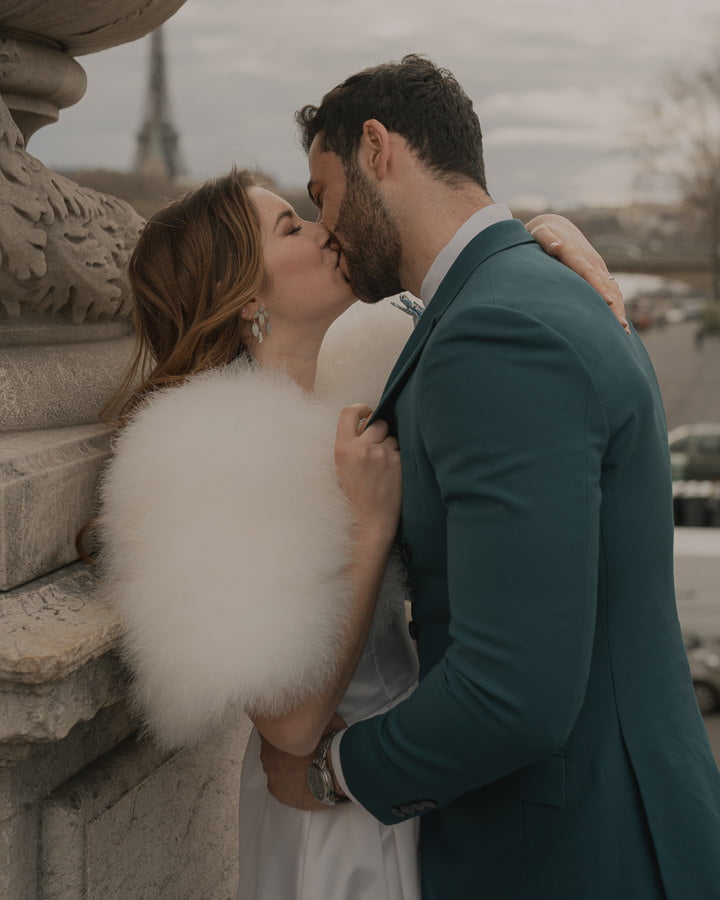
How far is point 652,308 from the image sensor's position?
15.7 metres

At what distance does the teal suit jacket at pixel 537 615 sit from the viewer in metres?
1.43

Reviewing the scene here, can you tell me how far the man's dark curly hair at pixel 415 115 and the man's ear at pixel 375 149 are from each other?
2 cm

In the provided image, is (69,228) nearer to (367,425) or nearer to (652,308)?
(367,425)

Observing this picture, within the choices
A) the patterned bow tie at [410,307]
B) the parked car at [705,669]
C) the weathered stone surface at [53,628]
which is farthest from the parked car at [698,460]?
the weathered stone surface at [53,628]

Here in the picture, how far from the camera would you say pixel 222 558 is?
1.68 meters

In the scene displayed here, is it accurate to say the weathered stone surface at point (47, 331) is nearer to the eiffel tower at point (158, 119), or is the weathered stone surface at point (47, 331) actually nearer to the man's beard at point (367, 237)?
the man's beard at point (367, 237)

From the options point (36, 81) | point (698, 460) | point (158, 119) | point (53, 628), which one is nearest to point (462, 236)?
point (36, 81)

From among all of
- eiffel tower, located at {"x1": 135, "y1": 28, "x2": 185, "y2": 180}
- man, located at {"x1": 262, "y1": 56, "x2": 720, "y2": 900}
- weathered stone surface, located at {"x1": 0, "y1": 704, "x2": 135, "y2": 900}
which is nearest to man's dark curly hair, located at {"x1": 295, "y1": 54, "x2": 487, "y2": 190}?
man, located at {"x1": 262, "y1": 56, "x2": 720, "y2": 900}

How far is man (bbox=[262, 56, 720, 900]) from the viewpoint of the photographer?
143 centimetres

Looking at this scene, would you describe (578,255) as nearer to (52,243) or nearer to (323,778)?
(52,243)

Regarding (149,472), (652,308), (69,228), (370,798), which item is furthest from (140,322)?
(652,308)

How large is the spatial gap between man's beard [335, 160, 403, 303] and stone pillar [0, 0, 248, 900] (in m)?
0.46

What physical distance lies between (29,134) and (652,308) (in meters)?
14.6

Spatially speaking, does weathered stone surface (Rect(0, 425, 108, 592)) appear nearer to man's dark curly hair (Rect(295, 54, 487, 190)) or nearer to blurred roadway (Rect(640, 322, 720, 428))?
man's dark curly hair (Rect(295, 54, 487, 190))
